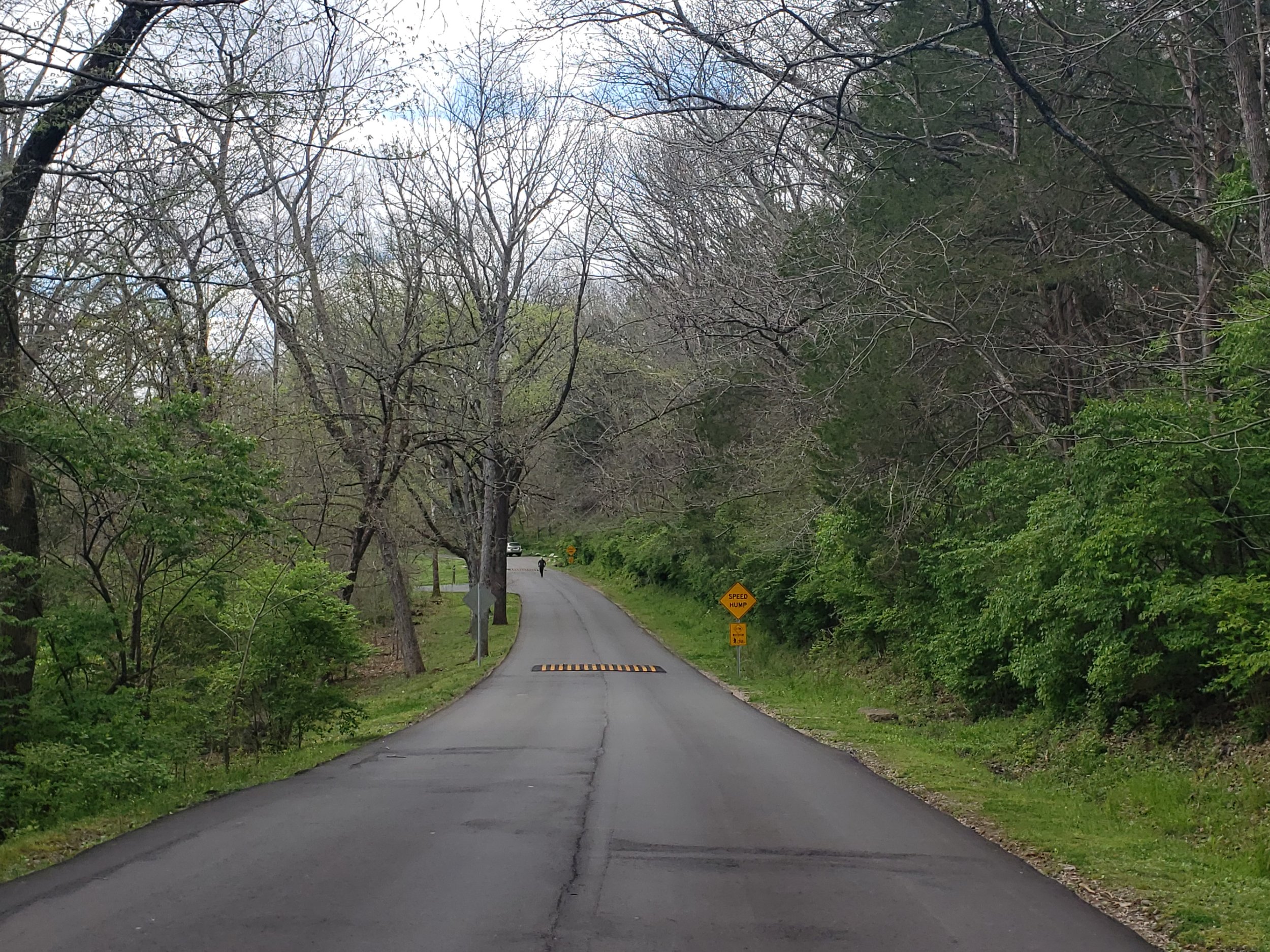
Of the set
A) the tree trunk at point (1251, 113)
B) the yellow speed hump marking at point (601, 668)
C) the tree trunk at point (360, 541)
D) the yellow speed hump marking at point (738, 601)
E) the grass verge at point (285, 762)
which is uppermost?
the tree trunk at point (1251, 113)

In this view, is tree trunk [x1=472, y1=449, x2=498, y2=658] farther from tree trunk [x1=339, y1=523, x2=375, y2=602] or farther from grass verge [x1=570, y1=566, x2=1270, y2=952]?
grass verge [x1=570, y1=566, x2=1270, y2=952]

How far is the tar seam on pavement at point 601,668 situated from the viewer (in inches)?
1164

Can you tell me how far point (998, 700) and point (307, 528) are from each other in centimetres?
1758

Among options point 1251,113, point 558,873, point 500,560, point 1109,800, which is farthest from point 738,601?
point 558,873

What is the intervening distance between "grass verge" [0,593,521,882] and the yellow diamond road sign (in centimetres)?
669

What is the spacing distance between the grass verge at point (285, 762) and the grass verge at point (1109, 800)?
22.8 ft

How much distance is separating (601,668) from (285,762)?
17.1 meters

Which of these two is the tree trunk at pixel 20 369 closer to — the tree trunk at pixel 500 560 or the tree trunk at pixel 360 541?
the tree trunk at pixel 360 541

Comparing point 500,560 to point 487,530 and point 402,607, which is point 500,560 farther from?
point 402,607

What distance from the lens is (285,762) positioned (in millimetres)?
13570

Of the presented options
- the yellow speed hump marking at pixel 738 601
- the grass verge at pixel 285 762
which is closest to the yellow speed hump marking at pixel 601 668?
the grass verge at pixel 285 762

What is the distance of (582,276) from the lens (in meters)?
26.5

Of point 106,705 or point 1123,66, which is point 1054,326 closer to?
point 1123,66

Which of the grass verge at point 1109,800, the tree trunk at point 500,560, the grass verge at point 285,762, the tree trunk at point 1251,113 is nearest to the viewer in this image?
the grass verge at point 1109,800
